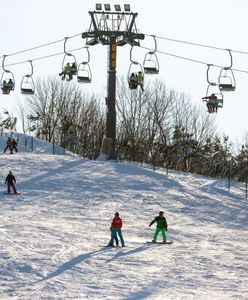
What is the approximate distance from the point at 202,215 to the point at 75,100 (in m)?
48.5

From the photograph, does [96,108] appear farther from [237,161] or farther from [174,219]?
[174,219]

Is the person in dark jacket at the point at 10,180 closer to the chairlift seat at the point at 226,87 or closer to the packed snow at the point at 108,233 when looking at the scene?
the packed snow at the point at 108,233

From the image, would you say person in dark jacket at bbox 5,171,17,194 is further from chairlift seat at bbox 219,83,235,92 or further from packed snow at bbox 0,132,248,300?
chairlift seat at bbox 219,83,235,92

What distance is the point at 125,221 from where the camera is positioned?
3669 centimetres

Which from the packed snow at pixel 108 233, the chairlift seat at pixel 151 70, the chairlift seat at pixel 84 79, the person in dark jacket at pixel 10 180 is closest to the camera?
the packed snow at pixel 108 233

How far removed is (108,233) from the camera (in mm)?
32938

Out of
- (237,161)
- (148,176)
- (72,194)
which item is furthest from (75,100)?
(72,194)

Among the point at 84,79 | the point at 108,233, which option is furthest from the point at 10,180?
A: the point at 108,233

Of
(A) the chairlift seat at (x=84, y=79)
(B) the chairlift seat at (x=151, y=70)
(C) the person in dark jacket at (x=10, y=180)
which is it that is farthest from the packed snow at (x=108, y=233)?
(B) the chairlift seat at (x=151, y=70)

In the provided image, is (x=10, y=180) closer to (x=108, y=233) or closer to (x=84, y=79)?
(x=84, y=79)

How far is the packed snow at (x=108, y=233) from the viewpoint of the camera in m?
23.5

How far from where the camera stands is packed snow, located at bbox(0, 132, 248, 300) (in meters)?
23.5

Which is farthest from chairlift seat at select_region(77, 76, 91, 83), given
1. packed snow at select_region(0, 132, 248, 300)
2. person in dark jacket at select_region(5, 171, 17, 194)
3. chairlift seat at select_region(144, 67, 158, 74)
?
person in dark jacket at select_region(5, 171, 17, 194)

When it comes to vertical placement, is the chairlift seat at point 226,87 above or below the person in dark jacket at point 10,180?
above
